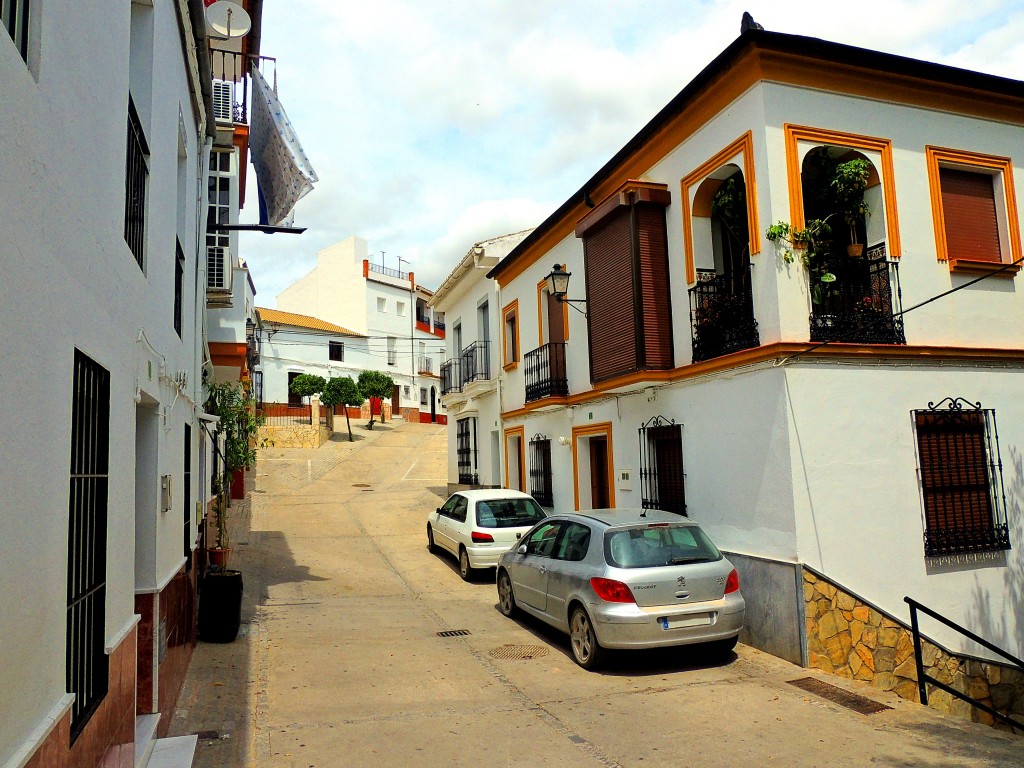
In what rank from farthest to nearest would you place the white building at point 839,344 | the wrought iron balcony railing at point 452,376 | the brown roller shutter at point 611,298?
the wrought iron balcony railing at point 452,376 < the brown roller shutter at point 611,298 < the white building at point 839,344

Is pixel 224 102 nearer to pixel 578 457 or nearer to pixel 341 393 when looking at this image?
pixel 578 457

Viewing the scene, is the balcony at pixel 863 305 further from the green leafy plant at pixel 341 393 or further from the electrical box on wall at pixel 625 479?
the green leafy plant at pixel 341 393

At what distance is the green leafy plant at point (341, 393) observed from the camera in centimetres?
3662

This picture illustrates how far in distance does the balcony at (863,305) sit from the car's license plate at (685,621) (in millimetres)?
3435

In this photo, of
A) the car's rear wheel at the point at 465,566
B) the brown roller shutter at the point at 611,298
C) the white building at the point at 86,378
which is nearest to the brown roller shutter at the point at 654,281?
the brown roller shutter at the point at 611,298

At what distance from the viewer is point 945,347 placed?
893 cm

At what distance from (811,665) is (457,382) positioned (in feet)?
46.4

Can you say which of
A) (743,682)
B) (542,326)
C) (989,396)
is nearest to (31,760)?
(743,682)

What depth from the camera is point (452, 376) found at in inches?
832

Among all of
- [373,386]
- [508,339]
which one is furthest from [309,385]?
[508,339]

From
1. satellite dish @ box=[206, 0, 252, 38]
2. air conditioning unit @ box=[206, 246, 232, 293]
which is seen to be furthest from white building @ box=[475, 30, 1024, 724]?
air conditioning unit @ box=[206, 246, 232, 293]

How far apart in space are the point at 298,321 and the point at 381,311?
6.58m

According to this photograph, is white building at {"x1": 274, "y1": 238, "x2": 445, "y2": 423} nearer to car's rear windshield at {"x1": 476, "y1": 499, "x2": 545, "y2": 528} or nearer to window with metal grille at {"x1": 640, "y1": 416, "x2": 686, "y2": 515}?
car's rear windshield at {"x1": 476, "y1": 499, "x2": 545, "y2": 528}

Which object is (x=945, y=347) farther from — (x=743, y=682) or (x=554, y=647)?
(x=554, y=647)
